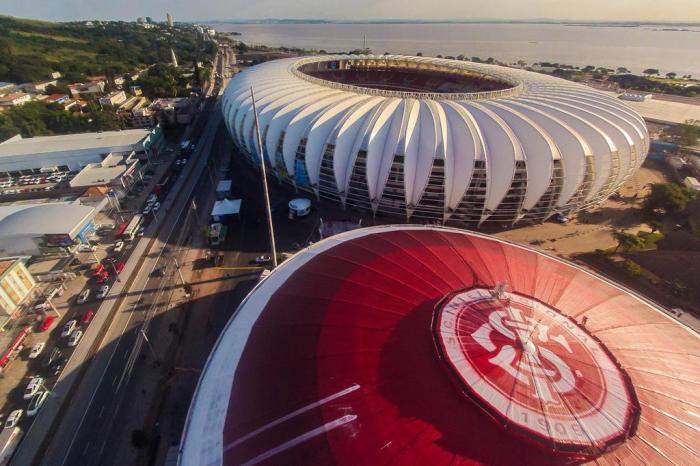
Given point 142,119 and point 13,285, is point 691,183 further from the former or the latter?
point 142,119

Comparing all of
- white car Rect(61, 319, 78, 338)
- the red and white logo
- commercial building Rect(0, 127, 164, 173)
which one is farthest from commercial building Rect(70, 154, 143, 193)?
the red and white logo

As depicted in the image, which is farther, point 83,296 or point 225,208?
point 225,208

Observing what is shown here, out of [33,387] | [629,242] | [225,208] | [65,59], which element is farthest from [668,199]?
[65,59]

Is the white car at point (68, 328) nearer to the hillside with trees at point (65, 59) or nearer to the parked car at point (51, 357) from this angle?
the parked car at point (51, 357)

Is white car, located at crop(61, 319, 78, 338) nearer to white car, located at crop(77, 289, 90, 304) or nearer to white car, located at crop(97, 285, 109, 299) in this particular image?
white car, located at crop(77, 289, 90, 304)

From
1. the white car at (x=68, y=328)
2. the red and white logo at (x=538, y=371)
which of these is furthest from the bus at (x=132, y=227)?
the red and white logo at (x=538, y=371)
